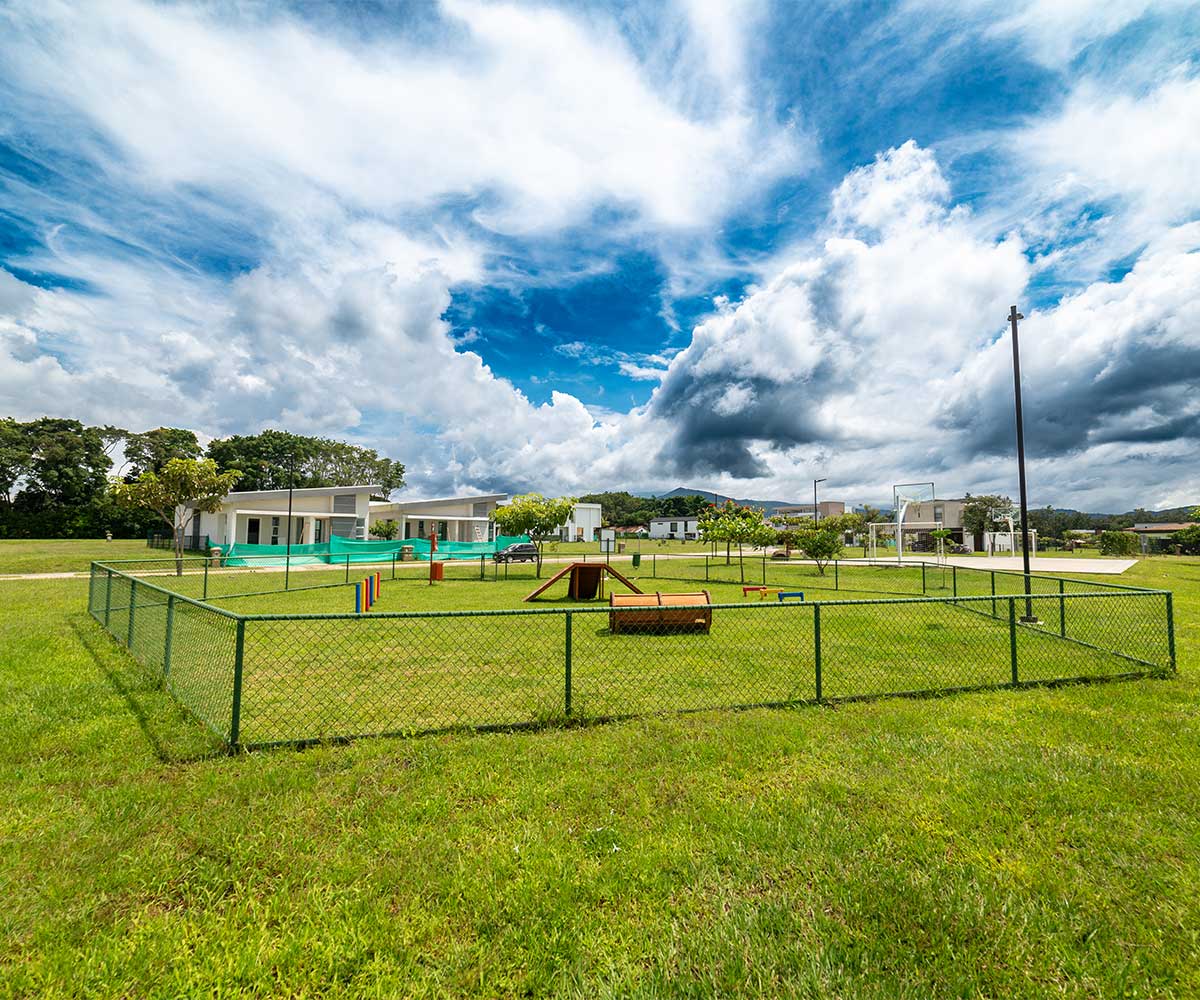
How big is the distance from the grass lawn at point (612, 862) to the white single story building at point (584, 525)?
63.2 metres

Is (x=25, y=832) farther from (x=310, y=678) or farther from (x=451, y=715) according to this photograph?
(x=310, y=678)

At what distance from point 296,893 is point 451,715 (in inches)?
113

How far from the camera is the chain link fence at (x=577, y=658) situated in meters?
5.91

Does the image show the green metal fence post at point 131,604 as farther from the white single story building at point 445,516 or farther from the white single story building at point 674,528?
the white single story building at point 674,528

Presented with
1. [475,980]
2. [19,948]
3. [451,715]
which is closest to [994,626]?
[451,715]

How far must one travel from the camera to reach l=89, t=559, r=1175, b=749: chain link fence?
591 centimetres

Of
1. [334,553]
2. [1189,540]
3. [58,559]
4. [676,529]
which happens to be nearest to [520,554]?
[334,553]

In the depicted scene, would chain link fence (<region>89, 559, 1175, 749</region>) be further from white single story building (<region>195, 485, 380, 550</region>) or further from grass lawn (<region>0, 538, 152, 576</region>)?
white single story building (<region>195, 485, 380, 550</region>)

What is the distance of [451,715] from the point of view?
234 inches

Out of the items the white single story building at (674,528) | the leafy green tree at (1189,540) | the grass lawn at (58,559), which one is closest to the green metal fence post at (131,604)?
the grass lawn at (58,559)

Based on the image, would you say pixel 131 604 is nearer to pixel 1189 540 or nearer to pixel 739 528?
pixel 739 528

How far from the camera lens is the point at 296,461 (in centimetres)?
7025

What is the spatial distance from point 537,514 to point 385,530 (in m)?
23.2

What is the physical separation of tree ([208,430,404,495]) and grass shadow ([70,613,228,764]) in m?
57.6
